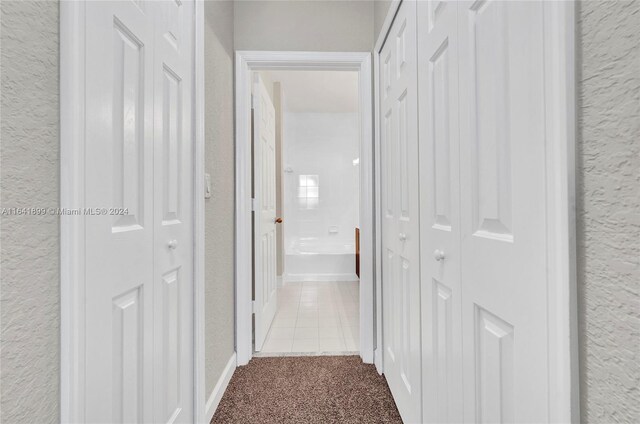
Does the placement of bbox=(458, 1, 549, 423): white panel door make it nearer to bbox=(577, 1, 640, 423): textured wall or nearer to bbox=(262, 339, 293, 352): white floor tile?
bbox=(577, 1, 640, 423): textured wall

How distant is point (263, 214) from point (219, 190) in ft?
2.42

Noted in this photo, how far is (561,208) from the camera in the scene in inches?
20.3

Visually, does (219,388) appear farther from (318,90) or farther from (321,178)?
(321,178)

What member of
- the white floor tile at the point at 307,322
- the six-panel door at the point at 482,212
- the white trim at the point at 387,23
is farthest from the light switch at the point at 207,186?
the white floor tile at the point at 307,322

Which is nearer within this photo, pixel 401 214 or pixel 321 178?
pixel 401 214

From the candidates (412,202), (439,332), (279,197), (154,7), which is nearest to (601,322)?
(439,332)

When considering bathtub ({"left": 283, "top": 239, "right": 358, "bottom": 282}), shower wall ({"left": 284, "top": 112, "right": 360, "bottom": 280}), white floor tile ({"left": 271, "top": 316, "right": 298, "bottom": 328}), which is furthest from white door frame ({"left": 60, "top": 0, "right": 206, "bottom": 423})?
shower wall ({"left": 284, "top": 112, "right": 360, "bottom": 280})

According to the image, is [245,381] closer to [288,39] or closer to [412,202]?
[412,202]

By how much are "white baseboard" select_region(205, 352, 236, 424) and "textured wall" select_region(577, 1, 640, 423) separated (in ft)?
4.90

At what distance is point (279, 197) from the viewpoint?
449 cm

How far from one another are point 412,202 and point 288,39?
145 centimetres

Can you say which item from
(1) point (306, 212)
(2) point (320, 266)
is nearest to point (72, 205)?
(2) point (320, 266)

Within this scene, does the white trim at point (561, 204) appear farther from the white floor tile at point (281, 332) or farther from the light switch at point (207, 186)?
the white floor tile at point (281, 332)

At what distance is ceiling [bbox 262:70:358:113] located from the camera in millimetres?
3959
